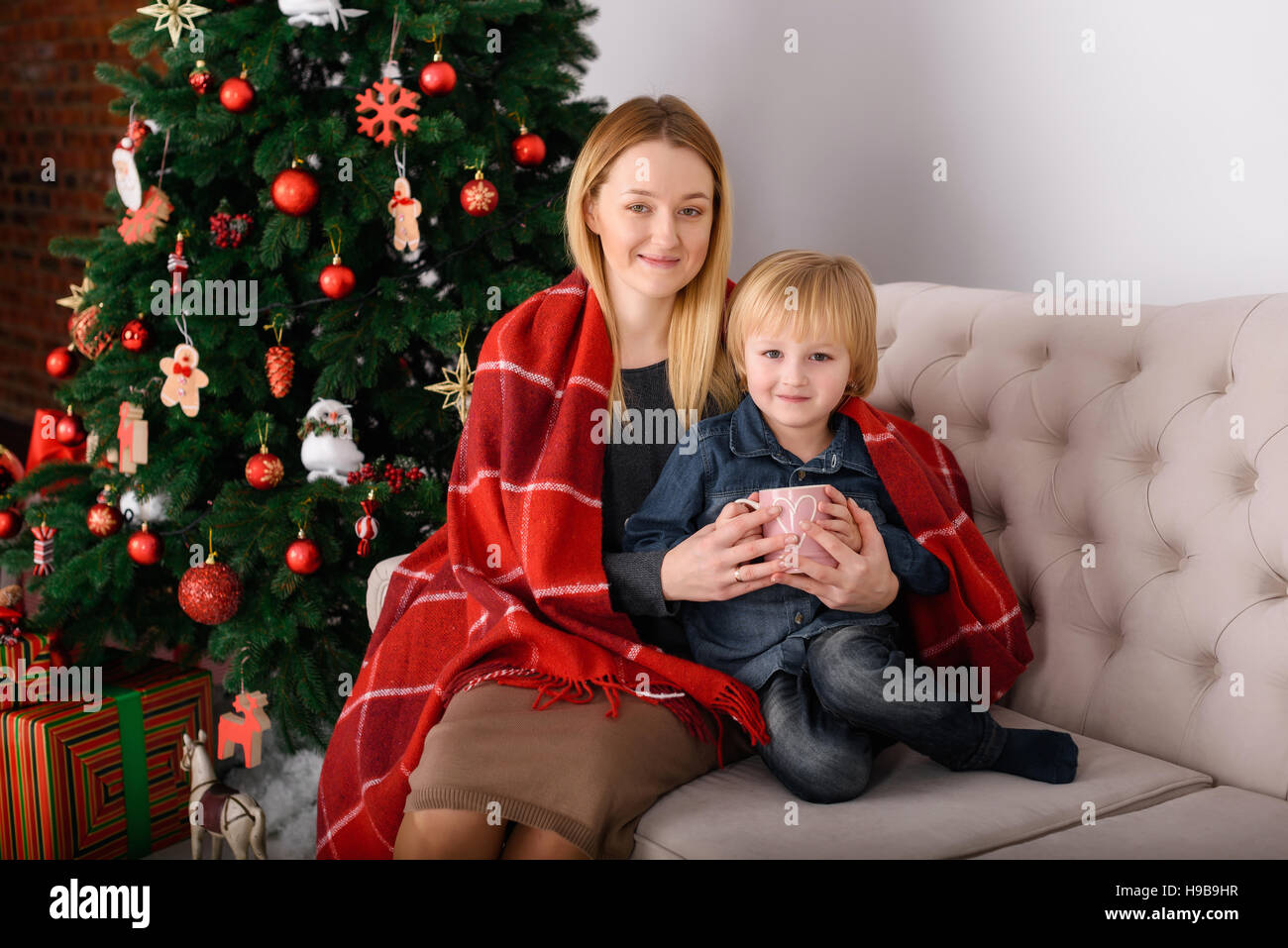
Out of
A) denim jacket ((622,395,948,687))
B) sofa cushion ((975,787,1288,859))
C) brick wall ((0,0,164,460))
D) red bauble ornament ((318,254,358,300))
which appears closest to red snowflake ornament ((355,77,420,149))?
red bauble ornament ((318,254,358,300))

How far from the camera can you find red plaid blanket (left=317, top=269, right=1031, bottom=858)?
148cm

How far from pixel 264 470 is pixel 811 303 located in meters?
1.17

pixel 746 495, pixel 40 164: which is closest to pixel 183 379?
pixel 746 495

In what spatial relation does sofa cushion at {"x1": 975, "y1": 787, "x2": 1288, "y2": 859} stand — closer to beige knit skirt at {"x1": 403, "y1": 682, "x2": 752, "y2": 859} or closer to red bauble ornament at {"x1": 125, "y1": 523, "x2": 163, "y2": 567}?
beige knit skirt at {"x1": 403, "y1": 682, "x2": 752, "y2": 859}

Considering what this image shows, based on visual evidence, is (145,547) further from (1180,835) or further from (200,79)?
(1180,835)

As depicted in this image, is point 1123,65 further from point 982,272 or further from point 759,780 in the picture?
point 759,780

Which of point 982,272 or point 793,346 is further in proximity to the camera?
point 982,272

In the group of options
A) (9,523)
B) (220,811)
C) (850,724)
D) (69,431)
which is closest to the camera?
(850,724)

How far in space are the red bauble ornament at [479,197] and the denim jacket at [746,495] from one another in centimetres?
77

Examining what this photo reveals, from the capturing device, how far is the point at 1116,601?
61.9 inches

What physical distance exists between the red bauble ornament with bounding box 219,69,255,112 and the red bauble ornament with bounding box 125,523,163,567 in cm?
83

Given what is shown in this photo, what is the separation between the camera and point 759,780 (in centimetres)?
142
